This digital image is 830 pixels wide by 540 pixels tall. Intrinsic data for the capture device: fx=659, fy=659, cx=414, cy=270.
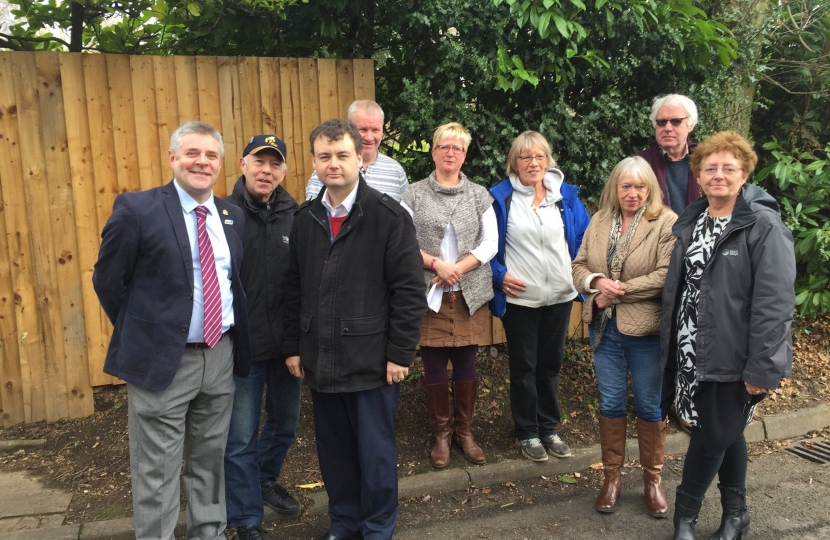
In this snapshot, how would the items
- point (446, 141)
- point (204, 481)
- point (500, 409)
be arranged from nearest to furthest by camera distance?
point (204, 481), point (446, 141), point (500, 409)

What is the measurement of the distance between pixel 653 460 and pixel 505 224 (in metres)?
1.67

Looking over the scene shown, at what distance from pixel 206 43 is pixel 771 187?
215 inches

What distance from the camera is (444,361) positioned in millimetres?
4242

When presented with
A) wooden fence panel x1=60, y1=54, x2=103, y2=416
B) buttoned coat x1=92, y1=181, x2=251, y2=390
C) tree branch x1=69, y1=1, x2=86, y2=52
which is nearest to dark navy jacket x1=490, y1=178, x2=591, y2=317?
buttoned coat x1=92, y1=181, x2=251, y2=390

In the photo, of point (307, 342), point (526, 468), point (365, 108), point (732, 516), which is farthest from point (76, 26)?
point (732, 516)

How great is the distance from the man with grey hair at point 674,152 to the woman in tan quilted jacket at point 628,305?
0.65 meters

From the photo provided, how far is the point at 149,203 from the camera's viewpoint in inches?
114

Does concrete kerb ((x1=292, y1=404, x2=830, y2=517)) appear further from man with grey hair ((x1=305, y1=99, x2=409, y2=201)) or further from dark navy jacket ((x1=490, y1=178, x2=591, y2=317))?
man with grey hair ((x1=305, y1=99, x2=409, y2=201))

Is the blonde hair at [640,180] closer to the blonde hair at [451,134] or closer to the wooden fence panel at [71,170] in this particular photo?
the blonde hair at [451,134]

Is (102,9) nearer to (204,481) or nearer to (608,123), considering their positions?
(204,481)

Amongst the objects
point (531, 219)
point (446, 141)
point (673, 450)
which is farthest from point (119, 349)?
point (673, 450)

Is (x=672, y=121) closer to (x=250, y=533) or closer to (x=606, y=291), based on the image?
(x=606, y=291)

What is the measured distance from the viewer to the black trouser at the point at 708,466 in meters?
3.38

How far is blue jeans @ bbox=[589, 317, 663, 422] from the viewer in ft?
12.3
